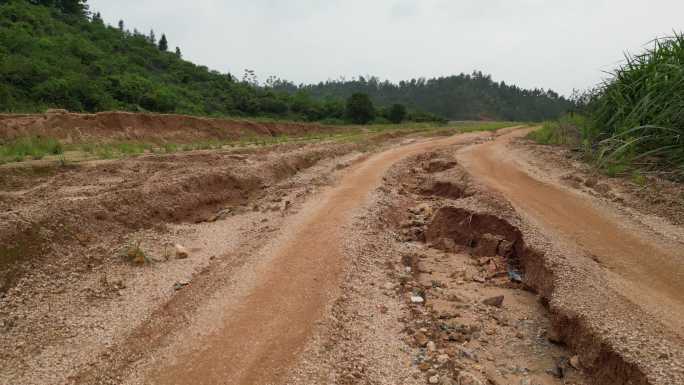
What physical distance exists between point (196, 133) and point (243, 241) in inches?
721

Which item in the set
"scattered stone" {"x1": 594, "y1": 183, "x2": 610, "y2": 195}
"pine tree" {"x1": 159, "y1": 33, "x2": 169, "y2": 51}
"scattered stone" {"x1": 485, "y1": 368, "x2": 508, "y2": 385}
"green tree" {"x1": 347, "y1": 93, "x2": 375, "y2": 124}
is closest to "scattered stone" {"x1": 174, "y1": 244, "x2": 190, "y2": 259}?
"scattered stone" {"x1": 485, "y1": 368, "x2": 508, "y2": 385}

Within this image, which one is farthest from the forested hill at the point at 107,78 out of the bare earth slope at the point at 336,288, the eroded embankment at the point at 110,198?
the bare earth slope at the point at 336,288

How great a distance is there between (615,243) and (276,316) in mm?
4438

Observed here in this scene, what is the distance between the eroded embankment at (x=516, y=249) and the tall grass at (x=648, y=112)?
309 cm

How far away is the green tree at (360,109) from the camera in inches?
1882

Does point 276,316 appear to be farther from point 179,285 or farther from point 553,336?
point 553,336

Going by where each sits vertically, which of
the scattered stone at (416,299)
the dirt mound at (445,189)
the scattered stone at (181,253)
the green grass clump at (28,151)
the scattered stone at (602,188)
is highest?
the green grass clump at (28,151)

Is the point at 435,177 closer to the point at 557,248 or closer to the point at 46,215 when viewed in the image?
the point at 557,248

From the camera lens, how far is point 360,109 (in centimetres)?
4778

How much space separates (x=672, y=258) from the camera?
493 cm

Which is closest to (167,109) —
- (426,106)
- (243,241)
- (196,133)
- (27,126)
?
(196,133)

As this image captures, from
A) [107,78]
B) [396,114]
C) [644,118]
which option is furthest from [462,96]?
[644,118]

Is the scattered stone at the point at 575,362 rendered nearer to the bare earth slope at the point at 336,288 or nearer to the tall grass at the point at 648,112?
the bare earth slope at the point at 336,288

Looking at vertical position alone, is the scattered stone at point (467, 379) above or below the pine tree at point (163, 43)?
below
